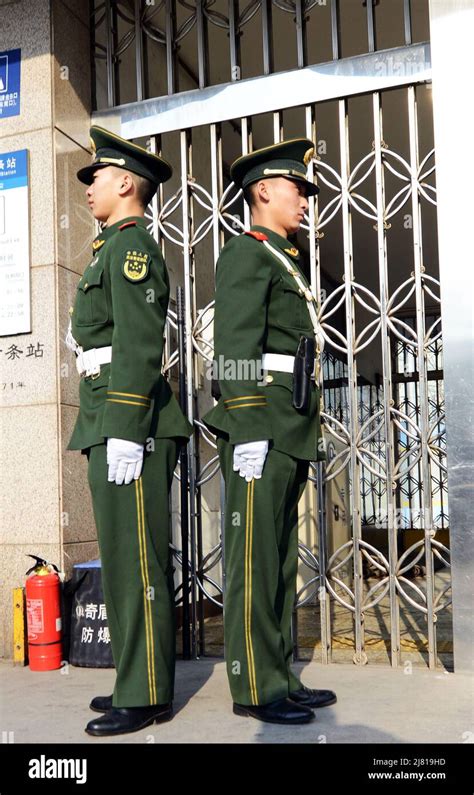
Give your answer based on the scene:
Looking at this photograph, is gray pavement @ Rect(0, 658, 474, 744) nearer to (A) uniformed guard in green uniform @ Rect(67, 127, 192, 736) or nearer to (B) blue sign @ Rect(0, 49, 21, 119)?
(A) uniformed guard in green uniform @ Rect(67, 127, 192, 736)

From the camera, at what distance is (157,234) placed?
4.15m

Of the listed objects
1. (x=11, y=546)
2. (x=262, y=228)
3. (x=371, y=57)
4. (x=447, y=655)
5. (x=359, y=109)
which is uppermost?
(x=359, y=109)

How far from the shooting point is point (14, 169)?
161 inches

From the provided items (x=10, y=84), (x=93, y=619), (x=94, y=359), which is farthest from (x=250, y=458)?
(x=10, y=84)

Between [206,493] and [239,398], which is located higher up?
[239,398]

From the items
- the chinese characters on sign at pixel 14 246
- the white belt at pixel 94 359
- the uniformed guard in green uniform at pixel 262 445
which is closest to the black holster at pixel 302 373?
the uniformed guard in green uniform at pixel 262 445

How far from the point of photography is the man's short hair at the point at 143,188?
9.71 feet

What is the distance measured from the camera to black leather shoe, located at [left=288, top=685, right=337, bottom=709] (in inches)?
115

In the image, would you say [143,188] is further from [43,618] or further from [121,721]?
[43,618]

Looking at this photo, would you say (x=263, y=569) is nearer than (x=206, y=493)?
Yes

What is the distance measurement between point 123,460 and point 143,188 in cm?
102

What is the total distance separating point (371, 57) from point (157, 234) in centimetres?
130
